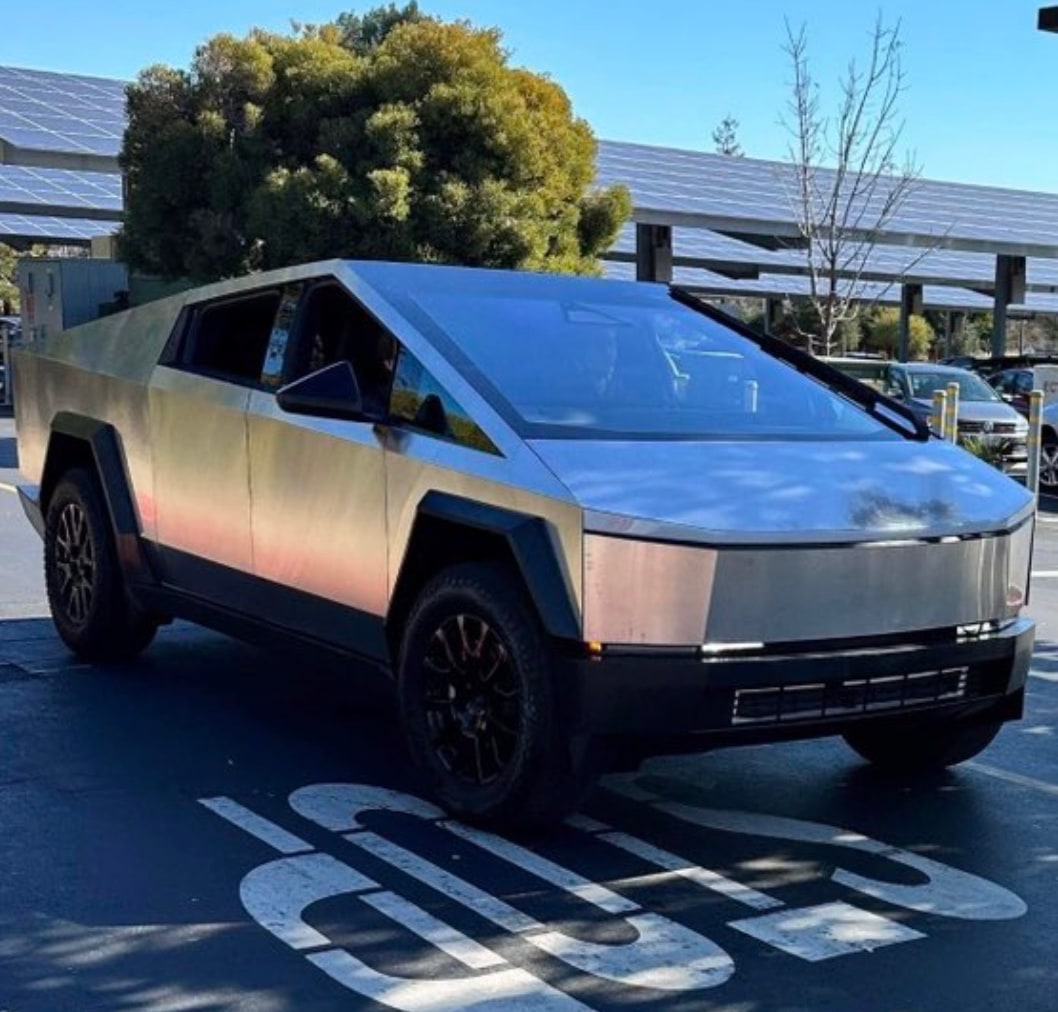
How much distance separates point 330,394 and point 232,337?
4.33 ft

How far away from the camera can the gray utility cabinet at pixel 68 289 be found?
2469 cm

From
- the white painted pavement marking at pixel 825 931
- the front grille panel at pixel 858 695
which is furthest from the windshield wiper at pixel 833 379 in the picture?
the white painted pavement marking at pixel 825 931

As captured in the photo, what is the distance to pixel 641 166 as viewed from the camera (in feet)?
98.2

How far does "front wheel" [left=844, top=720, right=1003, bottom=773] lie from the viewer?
5.39 metres

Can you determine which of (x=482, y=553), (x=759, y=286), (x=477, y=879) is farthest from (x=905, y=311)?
(x=477, y=879)

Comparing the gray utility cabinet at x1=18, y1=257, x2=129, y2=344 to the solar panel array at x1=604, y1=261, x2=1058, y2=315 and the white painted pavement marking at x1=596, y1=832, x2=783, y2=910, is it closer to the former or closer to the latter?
the solar panel array at x1=604, y1=261, x2=1058, y2=315

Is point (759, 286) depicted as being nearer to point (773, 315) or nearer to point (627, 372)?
point (773, 315)

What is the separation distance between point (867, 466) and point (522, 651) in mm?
1296

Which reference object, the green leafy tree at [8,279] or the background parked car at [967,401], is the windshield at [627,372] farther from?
the green leafy tree at [8,279]

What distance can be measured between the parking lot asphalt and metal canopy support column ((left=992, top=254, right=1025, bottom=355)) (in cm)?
2859

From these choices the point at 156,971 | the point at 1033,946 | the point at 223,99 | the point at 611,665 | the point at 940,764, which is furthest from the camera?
the point at 223,99

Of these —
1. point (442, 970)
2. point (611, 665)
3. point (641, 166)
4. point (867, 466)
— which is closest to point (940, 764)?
point (867, 466)

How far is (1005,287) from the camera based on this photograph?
33188mm

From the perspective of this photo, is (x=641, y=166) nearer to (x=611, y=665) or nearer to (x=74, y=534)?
(x=74, y=534)
